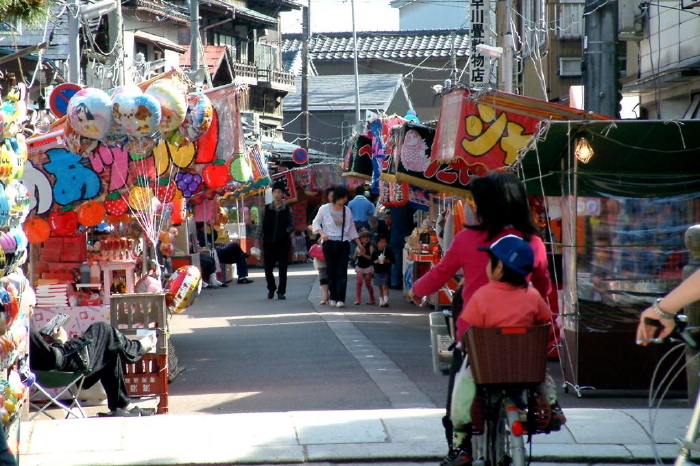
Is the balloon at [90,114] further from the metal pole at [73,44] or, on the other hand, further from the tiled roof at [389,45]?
the tiled roof at [389,45]

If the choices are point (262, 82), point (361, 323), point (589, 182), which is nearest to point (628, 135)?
point (589, 182)

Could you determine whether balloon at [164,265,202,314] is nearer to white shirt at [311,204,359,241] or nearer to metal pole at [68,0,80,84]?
metal pole at [68,0,80,84]

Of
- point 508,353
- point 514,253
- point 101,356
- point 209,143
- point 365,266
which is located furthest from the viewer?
point 365,266

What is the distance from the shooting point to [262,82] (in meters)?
46.1

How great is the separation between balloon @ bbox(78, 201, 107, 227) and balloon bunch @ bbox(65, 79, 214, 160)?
679 millimetres

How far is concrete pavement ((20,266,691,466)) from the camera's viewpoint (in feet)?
21.3

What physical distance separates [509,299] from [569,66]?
1521 centimetres

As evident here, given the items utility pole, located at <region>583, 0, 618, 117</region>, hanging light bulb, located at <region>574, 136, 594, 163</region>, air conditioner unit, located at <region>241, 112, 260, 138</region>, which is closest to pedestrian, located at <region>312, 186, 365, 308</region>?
utility pole, located at <region>583, 0, 618, 117</region>

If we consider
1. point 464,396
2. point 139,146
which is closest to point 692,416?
point 464,396

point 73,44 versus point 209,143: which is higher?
point 73,44

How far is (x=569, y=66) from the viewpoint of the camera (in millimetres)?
19438

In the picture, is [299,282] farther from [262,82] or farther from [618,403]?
[262,82]

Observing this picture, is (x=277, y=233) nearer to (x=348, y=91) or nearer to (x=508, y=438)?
(x=508, y=438)

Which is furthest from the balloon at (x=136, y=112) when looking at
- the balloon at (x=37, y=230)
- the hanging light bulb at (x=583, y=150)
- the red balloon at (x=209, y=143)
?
the hanging light bulb at (x=583, y=150)
